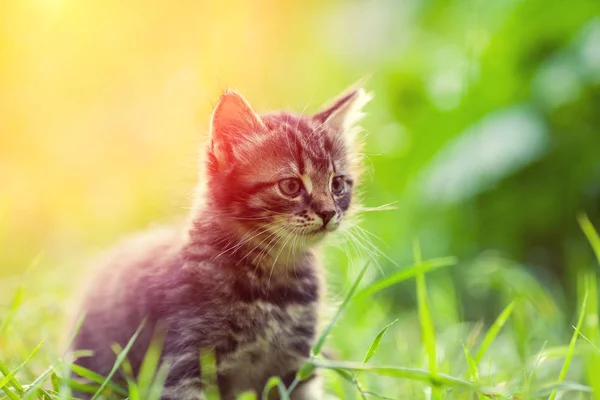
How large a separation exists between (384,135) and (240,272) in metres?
2.72

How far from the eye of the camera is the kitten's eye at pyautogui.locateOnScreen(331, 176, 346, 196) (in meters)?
Answer: 2.12

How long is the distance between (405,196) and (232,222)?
2.46 meters

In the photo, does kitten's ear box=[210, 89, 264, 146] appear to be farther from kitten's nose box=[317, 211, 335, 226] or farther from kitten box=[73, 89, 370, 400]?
kitten's nose box=[317, 211, 335, 226]

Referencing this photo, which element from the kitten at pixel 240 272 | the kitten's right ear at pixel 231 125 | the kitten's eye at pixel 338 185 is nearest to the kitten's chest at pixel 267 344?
the kitten at pixel 240 272

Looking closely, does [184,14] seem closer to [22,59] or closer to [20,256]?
[22,59]

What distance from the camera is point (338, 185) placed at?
7.06ft

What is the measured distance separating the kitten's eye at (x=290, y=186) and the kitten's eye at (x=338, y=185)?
6.4 inches

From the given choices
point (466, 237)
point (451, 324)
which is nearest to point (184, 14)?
point (466, 237)

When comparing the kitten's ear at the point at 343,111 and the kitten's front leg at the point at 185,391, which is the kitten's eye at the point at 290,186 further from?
the kitten's front leg at the point at 185,391

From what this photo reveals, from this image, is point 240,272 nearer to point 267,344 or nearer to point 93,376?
point 267,344

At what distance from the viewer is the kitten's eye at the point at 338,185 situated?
2125 millimetres

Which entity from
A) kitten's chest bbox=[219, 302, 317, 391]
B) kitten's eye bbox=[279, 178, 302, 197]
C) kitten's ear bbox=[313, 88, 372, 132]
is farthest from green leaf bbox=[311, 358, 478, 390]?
kitten's ear bbox=[313, 88, 372, 132]

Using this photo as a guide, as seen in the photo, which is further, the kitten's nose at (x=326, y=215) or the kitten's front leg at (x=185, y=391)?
the kitten's nose at (x=326, y=215)

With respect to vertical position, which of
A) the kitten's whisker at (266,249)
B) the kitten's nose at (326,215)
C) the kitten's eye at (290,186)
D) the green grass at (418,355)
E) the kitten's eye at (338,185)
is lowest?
the green grass at (418,355)
